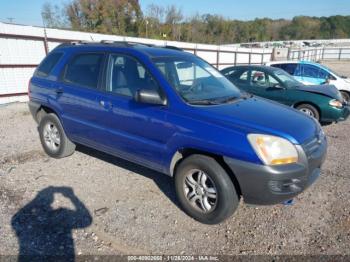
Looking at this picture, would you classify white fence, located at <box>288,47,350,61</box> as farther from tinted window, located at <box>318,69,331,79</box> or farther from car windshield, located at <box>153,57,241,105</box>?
car windshield, located at <box>153,57,241,105</box>

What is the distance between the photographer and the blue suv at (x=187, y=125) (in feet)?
9.52

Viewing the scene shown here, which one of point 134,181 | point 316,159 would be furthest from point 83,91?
point 316,159

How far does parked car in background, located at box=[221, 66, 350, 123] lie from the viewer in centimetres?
707

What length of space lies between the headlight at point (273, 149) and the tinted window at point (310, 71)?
8.74 metres

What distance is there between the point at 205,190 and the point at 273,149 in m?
0.86

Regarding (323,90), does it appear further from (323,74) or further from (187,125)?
(187,125)

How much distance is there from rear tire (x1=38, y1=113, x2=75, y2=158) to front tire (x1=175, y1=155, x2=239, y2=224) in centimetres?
234

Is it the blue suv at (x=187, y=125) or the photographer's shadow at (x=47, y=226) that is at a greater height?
the blue suv at (x=187, y=125)

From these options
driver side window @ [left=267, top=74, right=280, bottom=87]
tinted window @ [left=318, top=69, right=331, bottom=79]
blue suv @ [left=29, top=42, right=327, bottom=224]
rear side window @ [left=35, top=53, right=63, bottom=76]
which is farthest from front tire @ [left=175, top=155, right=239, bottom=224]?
tinted window @ [left=318, top=69, right=331, bottom=79]

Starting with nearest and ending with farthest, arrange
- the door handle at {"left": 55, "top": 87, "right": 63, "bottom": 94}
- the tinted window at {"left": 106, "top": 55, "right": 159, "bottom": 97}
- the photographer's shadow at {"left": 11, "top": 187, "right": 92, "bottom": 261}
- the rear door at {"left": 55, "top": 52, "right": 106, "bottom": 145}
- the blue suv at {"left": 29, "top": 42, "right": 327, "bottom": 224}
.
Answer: the photographer's shadow at {"left": 11, "top": 187, "right": 92, "bottom": 261}
the blue suv at {"left": 29, "top": 42, "right": 327, "bottom": 224}
the tinted window at {"left": 106, "top": 55, "right": 159, "bottom": 97}
the rear door at {"left": 55, "top": 52, "right": 106, "bottom": 145}
the door handle at {"left": 55, "top": 87, "right": 63, "bottom": 94}

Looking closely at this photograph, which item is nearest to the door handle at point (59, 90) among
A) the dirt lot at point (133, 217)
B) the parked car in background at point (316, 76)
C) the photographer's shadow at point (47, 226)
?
the dirt lot at point (133, 217)

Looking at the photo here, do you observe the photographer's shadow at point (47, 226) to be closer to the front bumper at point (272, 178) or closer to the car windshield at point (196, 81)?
the front bumper at point (272, 178)

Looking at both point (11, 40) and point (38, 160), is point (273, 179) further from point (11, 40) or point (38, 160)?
point (11, 40)

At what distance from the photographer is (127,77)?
384cm
